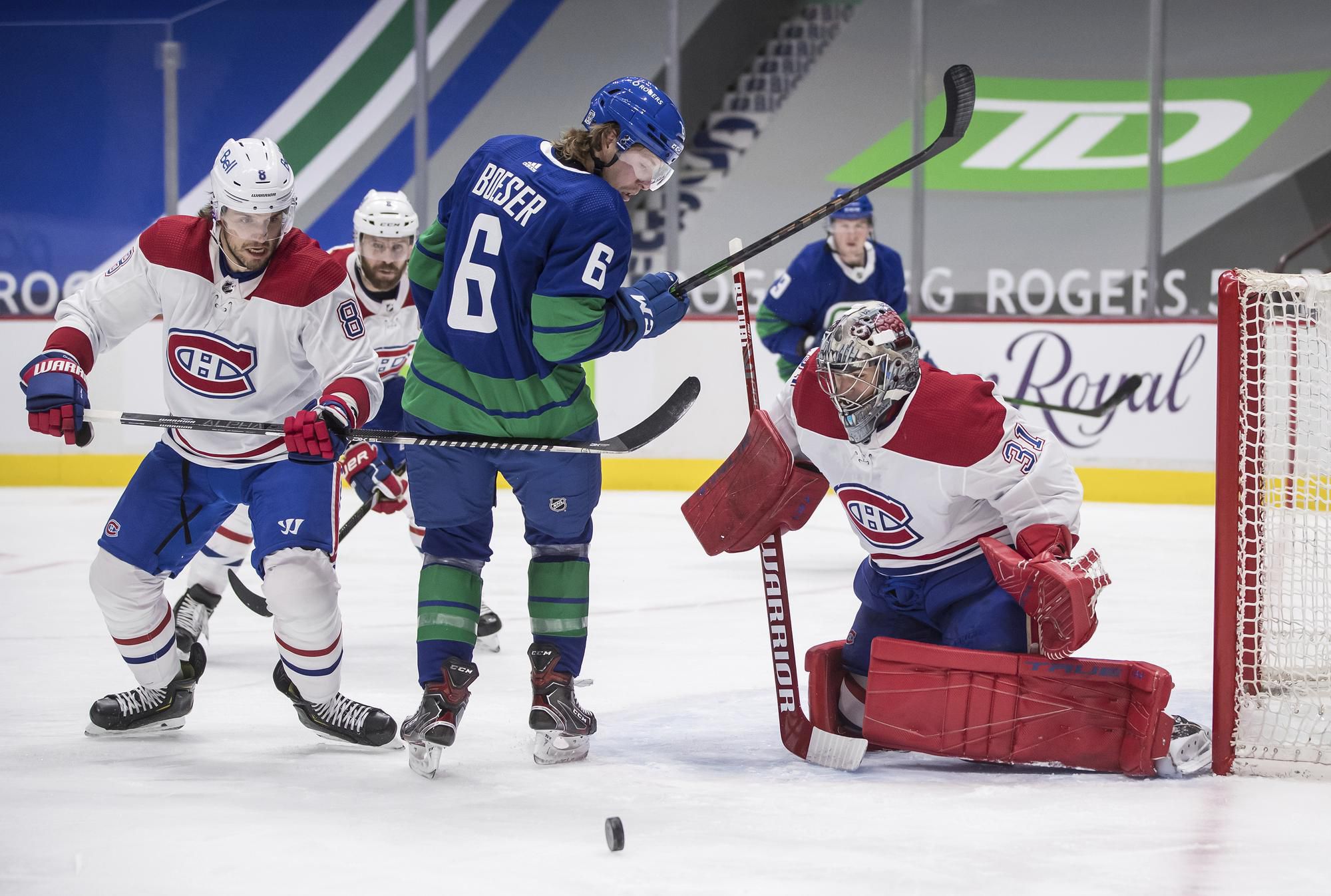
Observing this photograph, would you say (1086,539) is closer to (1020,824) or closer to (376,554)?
(376,554)

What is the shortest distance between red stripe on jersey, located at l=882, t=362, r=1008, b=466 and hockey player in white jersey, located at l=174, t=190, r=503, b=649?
148 cm

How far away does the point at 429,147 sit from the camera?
27.6 ft

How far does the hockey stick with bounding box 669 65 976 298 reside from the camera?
2.70m

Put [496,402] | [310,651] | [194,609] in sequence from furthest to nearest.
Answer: [194,609] < [310,651] < [496,402]

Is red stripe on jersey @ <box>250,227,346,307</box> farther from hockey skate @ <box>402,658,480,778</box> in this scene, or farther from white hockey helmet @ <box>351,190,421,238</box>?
white hockey helmet @ <box>351,190,421,238</box>

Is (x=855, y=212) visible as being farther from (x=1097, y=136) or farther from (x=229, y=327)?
(x=1097, y=136)

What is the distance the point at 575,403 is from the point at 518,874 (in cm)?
88

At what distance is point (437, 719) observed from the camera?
251 centimetres

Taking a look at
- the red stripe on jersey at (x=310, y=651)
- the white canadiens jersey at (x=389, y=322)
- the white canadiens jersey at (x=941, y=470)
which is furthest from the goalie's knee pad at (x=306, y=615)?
the white canadiens jersey at (x=389, y=322)

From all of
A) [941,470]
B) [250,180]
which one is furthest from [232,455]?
[941,470]

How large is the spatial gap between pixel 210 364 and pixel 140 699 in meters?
0.63

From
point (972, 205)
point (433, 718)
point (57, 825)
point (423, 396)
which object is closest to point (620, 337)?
point (423, 396)

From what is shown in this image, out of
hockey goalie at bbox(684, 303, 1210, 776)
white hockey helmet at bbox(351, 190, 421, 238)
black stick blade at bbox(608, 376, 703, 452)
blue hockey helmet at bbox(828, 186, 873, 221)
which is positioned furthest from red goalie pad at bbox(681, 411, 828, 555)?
blue hockey helmet at bbox(828, 186, 873, 221)

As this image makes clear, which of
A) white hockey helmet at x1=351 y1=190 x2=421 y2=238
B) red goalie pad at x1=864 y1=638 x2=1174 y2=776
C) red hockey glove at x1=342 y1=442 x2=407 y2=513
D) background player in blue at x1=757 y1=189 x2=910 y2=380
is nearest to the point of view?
red goalie pad at x1=864 y1=638 x2=1174 y2=776
